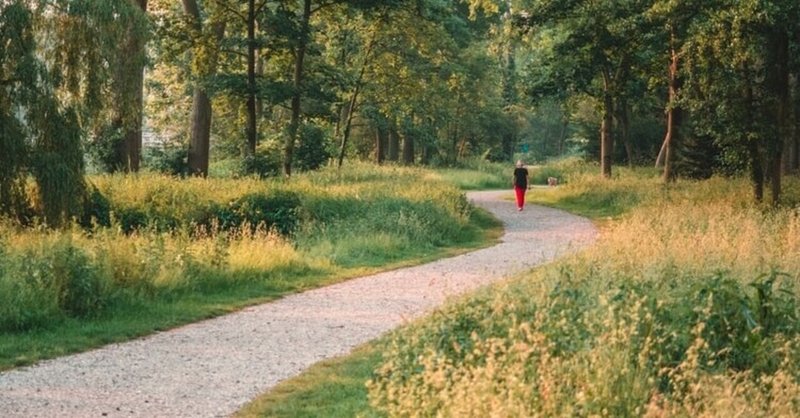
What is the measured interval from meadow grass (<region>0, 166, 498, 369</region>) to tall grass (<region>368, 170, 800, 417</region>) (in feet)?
13.7

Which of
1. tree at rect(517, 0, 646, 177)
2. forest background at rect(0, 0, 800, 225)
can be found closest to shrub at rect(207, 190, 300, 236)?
forest background at rect(0, 0, 800, 225)

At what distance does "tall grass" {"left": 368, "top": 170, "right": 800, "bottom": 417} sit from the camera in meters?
5.53

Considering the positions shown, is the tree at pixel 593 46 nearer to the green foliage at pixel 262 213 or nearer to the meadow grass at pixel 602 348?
the green foliage at pixel 262 213

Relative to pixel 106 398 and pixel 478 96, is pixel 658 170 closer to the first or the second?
pixel 478 96

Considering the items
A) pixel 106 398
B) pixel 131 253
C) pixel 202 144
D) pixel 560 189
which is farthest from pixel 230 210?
pixel 560 189

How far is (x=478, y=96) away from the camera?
5481cm

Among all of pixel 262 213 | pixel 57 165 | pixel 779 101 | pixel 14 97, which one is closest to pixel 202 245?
pixel 57 165

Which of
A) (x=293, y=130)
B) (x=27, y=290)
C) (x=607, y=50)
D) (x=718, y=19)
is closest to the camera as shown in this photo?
(x=27, y=290)

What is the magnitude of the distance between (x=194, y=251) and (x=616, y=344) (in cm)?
879

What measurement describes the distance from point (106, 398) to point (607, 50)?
25.9m

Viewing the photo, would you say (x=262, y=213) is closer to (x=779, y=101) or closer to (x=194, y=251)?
(x=194, y=251)

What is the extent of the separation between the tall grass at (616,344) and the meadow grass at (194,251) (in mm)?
4178

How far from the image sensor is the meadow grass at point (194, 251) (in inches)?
395

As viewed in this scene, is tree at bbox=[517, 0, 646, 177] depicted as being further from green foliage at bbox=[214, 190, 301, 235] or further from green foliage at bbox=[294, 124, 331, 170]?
green foliage at bbox=[214, 190, 301, 235]
